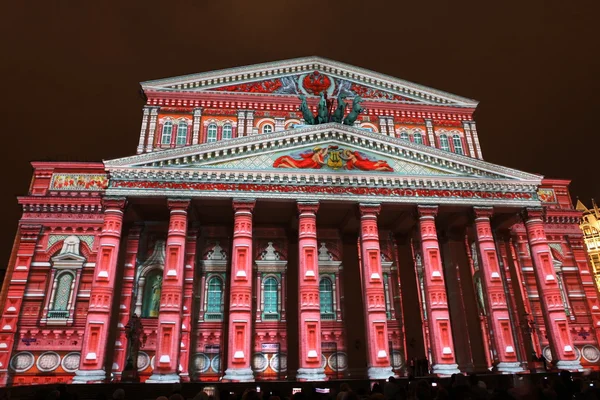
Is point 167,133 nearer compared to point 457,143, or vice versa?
point 167,133

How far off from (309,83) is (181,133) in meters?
11.1

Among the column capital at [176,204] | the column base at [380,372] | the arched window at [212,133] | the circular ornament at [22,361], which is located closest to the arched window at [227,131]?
the arched window at [212,133]

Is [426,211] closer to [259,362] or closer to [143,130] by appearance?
[259,362]

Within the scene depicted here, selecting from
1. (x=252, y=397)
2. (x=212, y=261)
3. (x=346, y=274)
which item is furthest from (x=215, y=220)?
(x=252, y=397)

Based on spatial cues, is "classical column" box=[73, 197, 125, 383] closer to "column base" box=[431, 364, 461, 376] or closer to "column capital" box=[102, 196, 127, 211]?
"column capital" box=[102, 196, 127, 211]

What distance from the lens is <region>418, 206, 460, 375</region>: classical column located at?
23578mm

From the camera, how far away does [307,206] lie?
25.5 meters

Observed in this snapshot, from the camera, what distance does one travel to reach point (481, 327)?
2938 cm

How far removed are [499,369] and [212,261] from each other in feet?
59.8

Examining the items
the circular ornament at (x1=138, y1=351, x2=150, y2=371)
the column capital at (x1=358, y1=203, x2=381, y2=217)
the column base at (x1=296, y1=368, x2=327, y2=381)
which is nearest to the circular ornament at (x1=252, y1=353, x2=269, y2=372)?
the column base at (x1=296, y1=368, x2=327, y2=381)

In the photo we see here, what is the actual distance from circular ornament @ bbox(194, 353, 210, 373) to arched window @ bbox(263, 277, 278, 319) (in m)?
4.63

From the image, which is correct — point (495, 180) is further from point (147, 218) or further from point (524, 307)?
point (147, 218)

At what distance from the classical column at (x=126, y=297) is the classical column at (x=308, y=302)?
10.7 m

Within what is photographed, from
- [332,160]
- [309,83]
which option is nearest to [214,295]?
[332,160]
